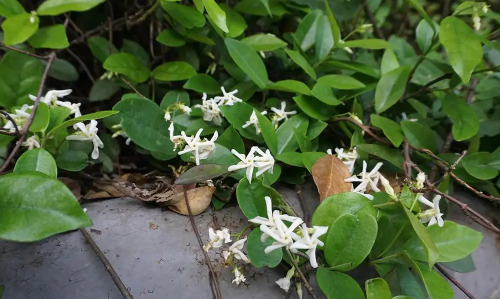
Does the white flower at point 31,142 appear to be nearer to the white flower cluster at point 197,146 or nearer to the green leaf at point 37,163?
the green leaf at point 37,163

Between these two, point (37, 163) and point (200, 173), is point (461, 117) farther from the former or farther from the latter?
point (37, 163)

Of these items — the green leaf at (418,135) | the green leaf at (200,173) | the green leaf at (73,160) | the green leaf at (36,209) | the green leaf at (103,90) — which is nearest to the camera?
the green leaf at (36,209)

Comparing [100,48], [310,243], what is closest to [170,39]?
[100,48]

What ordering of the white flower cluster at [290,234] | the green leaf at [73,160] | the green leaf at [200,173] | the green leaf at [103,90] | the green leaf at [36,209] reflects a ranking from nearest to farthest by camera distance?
the green leaf at [36,209] < the white flower cluster at [290,234] < the green leaf at [200,173] < the green leaf at [73,160] < the green leaf at [103,90]

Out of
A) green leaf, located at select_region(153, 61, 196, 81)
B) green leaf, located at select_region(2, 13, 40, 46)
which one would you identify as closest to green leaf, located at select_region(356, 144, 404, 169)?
green leaf, located at select_region(153, 61, 196, 81)

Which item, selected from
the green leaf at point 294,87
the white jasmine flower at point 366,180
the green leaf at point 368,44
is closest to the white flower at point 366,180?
the white jasmine flower at point 366,180

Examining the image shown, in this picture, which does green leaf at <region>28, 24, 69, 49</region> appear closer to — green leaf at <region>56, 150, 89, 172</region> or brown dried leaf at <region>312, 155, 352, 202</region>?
green leaf at <region>56, 150, 89, 172</region>

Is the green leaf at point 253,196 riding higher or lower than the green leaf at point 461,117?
lower

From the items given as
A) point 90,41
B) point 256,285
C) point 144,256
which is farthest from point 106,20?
point 256,285
